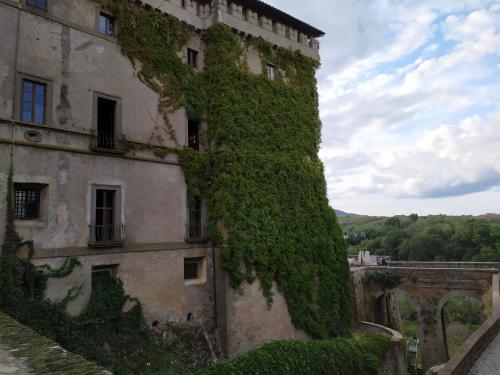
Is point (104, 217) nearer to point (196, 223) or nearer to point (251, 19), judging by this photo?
point (196, 223)

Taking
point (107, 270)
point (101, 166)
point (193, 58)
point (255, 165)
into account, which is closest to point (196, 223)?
point (255, 165)

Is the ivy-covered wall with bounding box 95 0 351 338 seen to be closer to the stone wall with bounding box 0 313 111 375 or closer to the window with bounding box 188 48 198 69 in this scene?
the window with bounding box 188 48 198 69

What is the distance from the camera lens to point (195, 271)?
16641 mm

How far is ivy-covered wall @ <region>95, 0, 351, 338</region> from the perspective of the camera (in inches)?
631

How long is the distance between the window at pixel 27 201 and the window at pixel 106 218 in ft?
5.60

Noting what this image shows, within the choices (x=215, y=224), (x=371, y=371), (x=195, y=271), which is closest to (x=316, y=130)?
(x=215, y=224)

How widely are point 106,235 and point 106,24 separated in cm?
800

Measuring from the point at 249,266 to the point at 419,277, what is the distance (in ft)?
53.8

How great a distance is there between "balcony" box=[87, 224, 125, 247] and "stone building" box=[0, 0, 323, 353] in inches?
1.4

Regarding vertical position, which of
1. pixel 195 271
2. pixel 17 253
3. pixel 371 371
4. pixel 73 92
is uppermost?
pixel 73 92

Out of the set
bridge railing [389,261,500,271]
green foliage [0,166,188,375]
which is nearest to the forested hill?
bridge railing [389,261,500,271]

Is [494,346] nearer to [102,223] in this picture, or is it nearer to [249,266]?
[249,266]

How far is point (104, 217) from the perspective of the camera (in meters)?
13.7

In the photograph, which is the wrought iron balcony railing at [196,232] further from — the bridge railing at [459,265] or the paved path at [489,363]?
the bridge railing at [459,265]
